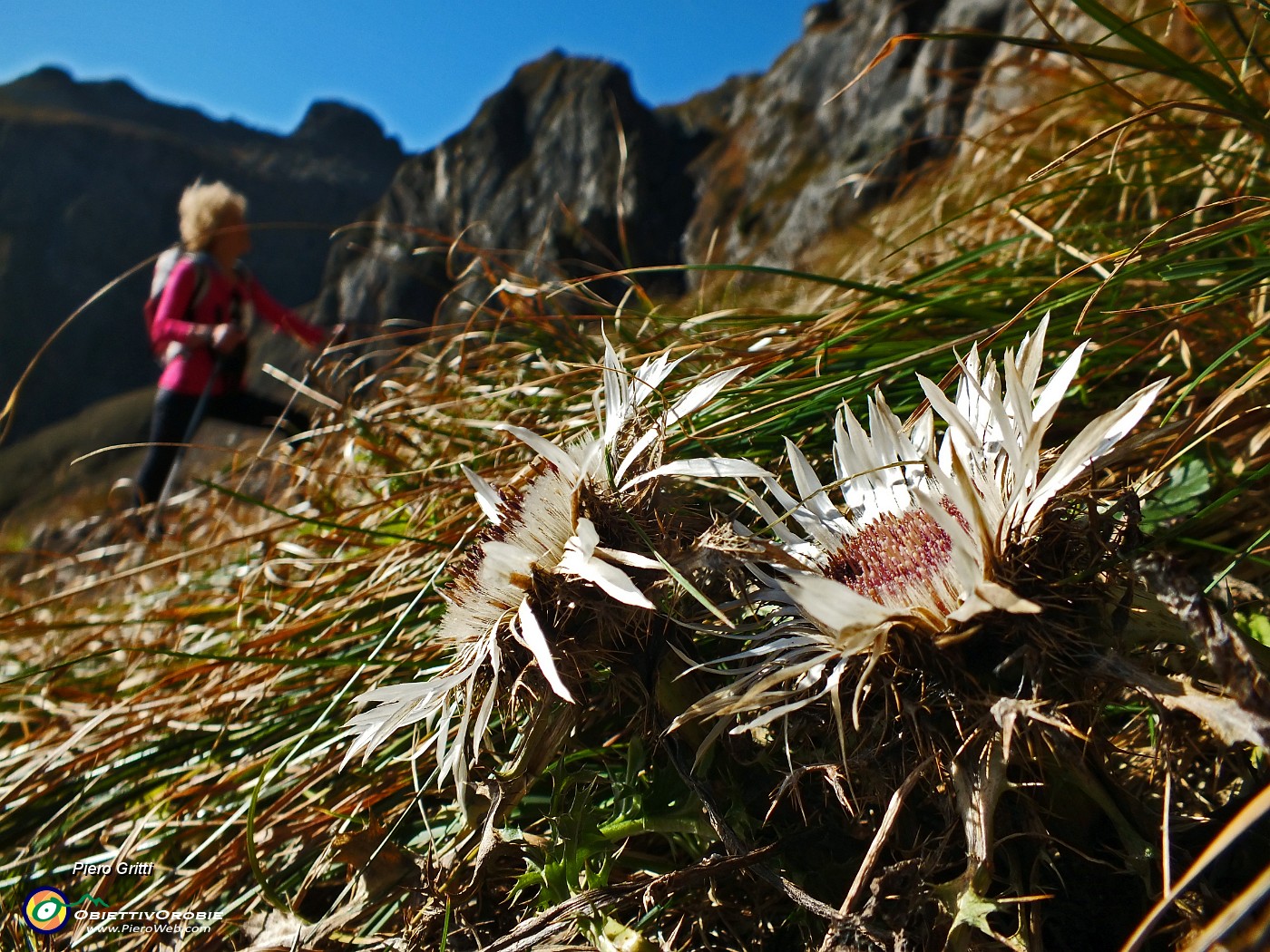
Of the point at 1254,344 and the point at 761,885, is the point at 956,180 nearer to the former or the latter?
the point at 1254,344

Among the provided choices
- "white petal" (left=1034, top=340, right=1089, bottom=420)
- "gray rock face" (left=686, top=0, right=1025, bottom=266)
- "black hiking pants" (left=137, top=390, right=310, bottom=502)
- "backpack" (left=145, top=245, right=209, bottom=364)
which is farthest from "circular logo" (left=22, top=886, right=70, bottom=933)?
"gray rock face" (left=686, top=0, right=1025, bottom=266)

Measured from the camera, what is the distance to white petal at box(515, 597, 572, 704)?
699 millimetres

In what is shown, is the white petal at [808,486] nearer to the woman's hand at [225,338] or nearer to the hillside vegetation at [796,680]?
the hillside vegetation at [796,680]

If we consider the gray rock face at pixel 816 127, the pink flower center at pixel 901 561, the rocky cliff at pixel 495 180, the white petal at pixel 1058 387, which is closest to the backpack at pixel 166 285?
the pink flower center at pixel 901 561

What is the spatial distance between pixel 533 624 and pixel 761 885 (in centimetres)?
41

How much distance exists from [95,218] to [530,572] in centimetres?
7432

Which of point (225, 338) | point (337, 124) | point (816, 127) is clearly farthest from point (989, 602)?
point (337, 124)

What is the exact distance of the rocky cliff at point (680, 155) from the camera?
27.4 metres

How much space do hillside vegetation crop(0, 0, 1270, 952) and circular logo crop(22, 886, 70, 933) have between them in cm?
2

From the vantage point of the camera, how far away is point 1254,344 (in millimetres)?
1265

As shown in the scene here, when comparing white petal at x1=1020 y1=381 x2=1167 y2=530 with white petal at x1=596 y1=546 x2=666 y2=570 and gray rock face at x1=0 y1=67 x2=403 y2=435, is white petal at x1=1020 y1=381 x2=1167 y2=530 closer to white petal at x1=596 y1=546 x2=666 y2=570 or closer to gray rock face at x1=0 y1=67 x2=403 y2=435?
white petal at x1=596 y1=546 x2=666 y2=570

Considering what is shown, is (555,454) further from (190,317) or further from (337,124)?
(337,124)

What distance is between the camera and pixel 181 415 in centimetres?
432

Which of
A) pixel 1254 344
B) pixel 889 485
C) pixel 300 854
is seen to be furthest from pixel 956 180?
pixel 300 854
